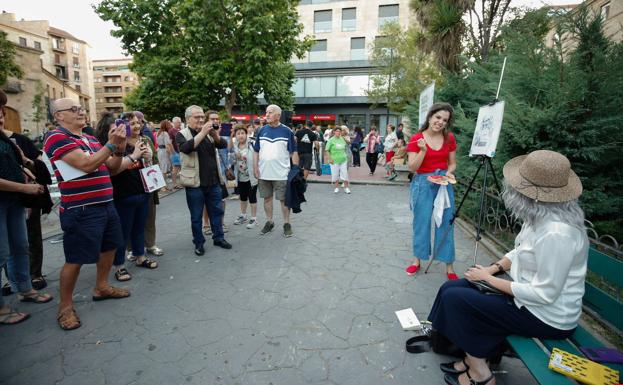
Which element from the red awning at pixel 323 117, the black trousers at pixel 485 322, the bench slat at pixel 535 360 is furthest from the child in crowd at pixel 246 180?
the red awning at pixel 323 117

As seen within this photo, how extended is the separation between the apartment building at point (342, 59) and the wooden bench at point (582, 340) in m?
29.3

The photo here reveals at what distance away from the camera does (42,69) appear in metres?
32.3

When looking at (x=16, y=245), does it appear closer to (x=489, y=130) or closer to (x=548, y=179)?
(x=548, y=179)

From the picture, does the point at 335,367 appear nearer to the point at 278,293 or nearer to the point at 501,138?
the point at 278,293

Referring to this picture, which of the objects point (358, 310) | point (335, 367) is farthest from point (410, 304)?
point (335, 367)

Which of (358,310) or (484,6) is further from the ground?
(484,6)

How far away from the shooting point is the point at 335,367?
2.41 metres

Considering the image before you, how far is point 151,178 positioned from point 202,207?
2.97ft

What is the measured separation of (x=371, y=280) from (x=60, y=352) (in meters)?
2.98

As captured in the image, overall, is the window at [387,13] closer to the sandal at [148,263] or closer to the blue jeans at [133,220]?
the blue jeans at [133,220]

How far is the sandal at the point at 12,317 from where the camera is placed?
2.99m

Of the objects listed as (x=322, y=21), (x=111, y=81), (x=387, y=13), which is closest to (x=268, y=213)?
(x=387, y=13)

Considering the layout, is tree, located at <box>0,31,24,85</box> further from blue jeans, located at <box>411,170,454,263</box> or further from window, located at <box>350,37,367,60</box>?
window, located at <box>350,37,367,60</box>

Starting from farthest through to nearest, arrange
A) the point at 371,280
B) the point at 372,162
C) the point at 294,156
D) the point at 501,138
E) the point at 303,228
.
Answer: the point at 372,162 → the point at 303,228 → the point at 294,156 → the point at 501,138 → the point at 371,280
